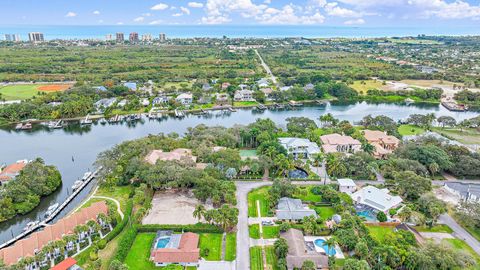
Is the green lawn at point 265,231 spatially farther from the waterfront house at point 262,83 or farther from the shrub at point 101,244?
the waterfront house at point 262,83

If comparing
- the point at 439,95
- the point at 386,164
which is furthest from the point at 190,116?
the point at 439,95

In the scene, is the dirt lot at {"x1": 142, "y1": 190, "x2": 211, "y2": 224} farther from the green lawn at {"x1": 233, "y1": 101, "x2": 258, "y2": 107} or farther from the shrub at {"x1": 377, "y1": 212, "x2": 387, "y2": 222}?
the green lawn at {"x1": 233, "y1": 101, "x2": 258, "y2": 107}

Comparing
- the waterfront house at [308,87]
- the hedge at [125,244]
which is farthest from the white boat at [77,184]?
the waterfront house at [308,87]

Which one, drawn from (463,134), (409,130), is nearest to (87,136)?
(409,130)

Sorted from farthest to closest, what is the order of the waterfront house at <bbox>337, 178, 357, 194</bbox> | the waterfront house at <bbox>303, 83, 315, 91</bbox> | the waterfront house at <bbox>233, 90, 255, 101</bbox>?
the waterfront house at <bbox>303, 83, 315, 91</bbox> → the waterfront house at <bbox>233, 90, 255, 101</bbox> → the waterfront house at <bbox>337, 178, 357, 194</bbox>

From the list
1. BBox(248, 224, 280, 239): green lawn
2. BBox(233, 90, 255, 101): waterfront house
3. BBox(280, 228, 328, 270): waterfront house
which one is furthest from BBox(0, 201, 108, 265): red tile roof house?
BBox(233, 90, 255, 101): waterfront house

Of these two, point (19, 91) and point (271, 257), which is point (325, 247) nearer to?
point (271, 257)
